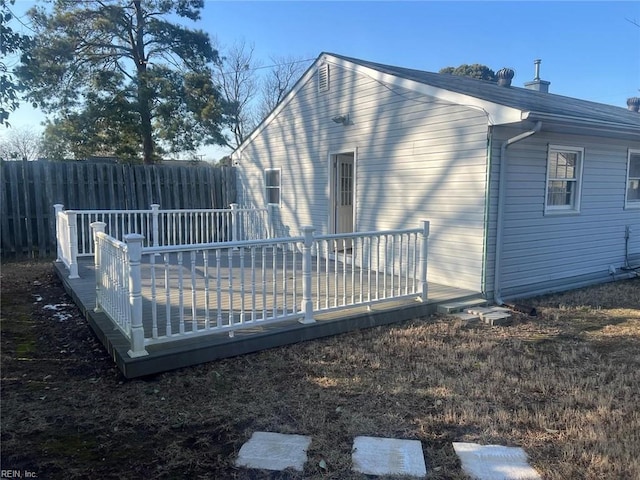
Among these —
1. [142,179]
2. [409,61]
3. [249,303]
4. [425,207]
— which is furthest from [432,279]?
[409,61]

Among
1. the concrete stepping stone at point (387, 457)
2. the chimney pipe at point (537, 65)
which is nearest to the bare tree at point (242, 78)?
the chimney pipe at point (537, 65)

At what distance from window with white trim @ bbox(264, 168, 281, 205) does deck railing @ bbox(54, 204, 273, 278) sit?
0.32m

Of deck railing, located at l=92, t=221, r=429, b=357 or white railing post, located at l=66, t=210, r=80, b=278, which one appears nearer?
deck railing, located at l=92, t=221, r=429, b=357

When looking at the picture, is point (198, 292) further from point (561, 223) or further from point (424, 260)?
point (561, 223)

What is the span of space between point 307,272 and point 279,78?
26.4 metres

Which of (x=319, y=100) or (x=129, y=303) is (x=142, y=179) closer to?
(x=319, y=100)

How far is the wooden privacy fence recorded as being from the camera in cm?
945

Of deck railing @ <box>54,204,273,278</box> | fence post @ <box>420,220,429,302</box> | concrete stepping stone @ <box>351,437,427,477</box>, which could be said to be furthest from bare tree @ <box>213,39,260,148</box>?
concrete stepping stone @ <box>351,437,427,477</box>

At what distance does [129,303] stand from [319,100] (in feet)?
20.2

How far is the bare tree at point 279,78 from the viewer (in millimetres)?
28078

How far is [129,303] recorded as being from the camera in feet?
12.0

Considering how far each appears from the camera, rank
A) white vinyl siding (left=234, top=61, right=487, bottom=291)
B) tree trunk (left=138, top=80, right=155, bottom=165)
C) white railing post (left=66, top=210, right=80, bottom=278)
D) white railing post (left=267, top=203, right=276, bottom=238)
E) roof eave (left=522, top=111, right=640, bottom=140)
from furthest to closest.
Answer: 1. tree trunk (left=138, top=80, right=155, bottom=165)
2. white railing post (left=267, top=203, right=276, bottom=238)
3. white railing post (left=66, top=210, right=80, bottom=278)
4. white vinyl siding (left=234, top=61, right=487, bottom=291)
5. roof eave (left=522, top=111, right=640, bottom=140)

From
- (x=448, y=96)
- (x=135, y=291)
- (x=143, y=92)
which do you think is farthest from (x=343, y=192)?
(x=143, y=92)

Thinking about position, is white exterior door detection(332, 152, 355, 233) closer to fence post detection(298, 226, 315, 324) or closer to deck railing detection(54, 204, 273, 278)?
deck railing detection(54, 204, 273, 278)
